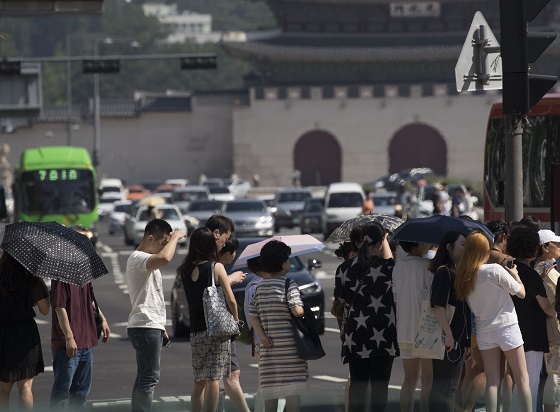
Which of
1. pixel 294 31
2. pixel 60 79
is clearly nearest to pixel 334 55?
pixel 294 31

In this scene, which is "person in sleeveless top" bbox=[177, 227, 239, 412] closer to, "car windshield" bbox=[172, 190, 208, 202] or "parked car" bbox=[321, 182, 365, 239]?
"parked car" bbox=[321, 182, 365, 239]

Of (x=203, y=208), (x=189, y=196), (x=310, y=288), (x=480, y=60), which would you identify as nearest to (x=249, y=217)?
(x=203, y=208)

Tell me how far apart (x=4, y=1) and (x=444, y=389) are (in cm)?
898

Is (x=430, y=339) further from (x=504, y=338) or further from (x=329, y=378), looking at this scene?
(x=329, y=378)

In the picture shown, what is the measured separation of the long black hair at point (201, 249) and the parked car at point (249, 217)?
101ft

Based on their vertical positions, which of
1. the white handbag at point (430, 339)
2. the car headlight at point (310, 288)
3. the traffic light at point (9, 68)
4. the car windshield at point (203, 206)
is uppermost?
the traffic light at point (9, 68)

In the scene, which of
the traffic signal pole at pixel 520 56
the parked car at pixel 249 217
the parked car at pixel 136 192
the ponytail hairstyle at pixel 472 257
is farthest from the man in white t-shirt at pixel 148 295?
the parked car at pixel 136 192

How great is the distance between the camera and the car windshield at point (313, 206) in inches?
1793

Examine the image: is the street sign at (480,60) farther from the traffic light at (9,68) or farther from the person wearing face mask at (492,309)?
the traffic light at (9,68)

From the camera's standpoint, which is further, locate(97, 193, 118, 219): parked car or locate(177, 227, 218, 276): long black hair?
locate(97, 193, 118, 219): parked car

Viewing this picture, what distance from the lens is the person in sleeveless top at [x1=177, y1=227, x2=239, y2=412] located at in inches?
406

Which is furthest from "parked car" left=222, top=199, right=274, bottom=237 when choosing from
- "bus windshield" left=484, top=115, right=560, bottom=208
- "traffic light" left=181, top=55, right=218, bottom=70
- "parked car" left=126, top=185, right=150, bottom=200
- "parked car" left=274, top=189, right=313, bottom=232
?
"parked car" left=126, top=185, right=150, bottom=200

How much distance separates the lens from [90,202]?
4134 cm

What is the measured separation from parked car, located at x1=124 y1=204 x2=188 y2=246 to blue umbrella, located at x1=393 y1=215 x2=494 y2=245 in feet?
97.9
